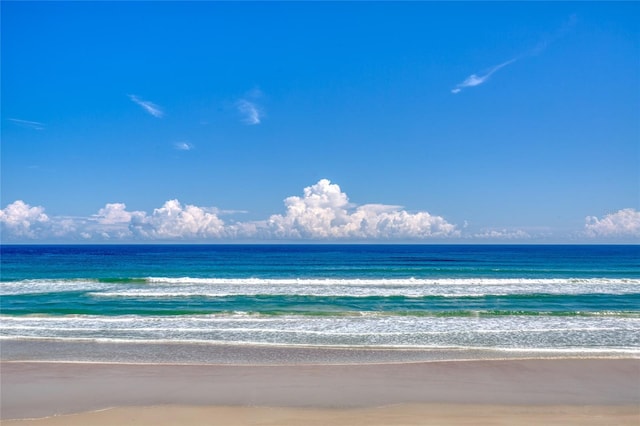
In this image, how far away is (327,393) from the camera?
8898mm

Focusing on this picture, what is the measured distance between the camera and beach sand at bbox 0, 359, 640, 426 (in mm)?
7754

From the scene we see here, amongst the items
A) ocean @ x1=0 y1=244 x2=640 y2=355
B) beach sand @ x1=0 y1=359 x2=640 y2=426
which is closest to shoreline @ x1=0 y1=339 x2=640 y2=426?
beach sand @ x1=0 y1=359 x2=640 y2=426

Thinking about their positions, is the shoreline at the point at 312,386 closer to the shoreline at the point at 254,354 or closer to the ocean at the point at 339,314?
the shoreline at the point at 254,354

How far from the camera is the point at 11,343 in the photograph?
536 inches

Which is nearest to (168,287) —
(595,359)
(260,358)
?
(260,358)

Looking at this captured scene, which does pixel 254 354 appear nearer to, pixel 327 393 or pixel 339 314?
pixel 327 393

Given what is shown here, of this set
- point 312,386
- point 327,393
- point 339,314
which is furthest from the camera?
point 339,314

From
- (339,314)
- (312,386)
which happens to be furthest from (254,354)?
(339,314)

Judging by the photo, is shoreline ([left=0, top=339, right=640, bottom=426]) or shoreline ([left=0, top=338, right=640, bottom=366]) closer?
shoreline ([left=0, top=339, right=640, bottom=426])

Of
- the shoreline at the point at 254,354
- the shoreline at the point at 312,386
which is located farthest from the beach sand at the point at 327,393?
the shoreline at the point at 254,354

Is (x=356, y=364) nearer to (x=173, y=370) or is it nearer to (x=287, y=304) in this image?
(x=173, y=370)

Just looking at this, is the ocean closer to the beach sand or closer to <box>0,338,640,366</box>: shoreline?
<box>0,338,640,366</box>: shoreline

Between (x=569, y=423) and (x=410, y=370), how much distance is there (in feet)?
11.7

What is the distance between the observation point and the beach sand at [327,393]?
25.4 ft
